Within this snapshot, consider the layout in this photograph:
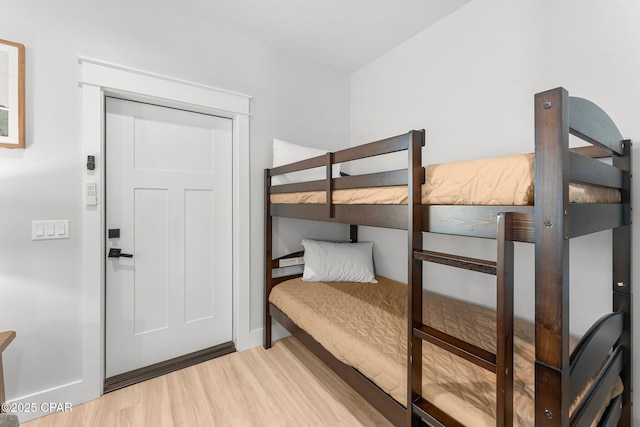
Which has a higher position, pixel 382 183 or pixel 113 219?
pixel 382 183

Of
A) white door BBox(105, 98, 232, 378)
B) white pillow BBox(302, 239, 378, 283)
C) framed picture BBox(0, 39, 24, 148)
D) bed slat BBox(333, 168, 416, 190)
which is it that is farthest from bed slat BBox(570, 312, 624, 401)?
framed picture BBox(0, 39, 24, 148)

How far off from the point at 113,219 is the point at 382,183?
1.80m

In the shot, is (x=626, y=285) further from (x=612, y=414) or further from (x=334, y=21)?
(x=334, y=21)

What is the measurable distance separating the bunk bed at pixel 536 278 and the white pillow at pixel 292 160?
523 millimetres

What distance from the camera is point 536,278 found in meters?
0.76

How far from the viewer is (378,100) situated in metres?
2.63

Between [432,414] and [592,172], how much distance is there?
0.97 m

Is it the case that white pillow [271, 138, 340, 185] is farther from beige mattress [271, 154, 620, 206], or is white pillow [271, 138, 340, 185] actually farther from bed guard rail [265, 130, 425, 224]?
beige mattress [271, 154, 620, 206]

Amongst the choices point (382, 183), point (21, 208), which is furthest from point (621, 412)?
point (21, 208)

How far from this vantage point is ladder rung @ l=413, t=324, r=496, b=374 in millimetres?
834

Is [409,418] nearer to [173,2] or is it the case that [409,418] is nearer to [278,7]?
[278,7]

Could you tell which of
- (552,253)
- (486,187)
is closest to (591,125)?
(486,187)

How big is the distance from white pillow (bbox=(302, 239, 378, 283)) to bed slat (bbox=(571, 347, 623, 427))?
1465 millimetres

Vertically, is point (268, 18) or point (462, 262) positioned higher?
point (268, 18)
